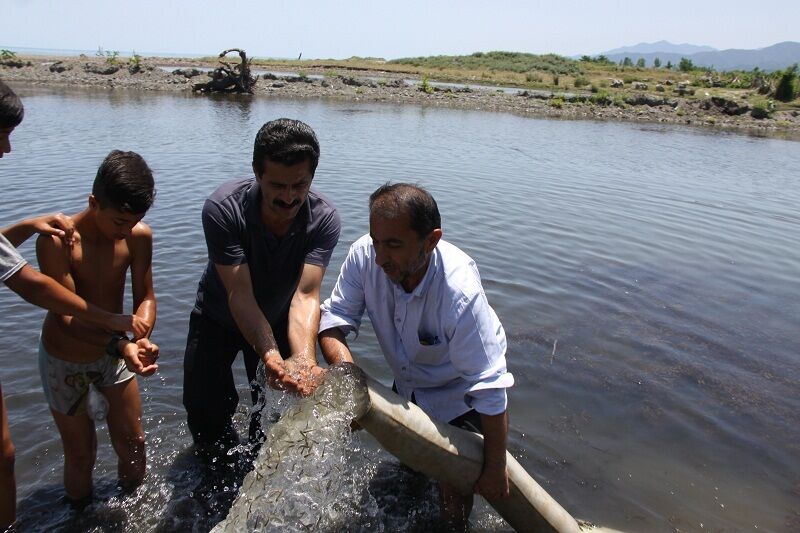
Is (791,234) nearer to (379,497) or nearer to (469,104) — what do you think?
(379,497)

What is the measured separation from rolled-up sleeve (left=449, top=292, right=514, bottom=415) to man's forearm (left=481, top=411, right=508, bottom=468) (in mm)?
54

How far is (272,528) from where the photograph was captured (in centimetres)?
294

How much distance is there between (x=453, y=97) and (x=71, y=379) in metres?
36.3

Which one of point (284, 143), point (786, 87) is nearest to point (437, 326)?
point (284, 143)

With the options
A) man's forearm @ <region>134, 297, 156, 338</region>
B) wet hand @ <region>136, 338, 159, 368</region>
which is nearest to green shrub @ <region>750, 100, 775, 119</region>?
man's forearm @ <region>134, 297, 156, 338</region>

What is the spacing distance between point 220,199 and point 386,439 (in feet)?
4.91

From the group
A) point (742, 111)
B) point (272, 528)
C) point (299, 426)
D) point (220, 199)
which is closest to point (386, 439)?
point (299, 426)

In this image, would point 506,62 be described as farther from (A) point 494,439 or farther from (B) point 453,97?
(A) point 494,439

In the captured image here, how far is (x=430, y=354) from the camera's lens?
3.07 metres

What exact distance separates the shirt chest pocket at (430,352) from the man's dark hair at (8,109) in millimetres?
2072

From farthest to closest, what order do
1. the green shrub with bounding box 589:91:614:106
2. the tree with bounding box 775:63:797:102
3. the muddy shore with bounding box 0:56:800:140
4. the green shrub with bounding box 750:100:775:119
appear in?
1. the tree with bounding box 775:63:797:102
2. the green shrub with bounding box 589:91:614:106
3. the green shrub with bounding box 750:100:775:119
4. the muddy shore with bounding box 0:56:800:140

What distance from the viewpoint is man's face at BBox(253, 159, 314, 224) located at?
2.95 metres

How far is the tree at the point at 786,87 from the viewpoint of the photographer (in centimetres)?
4016

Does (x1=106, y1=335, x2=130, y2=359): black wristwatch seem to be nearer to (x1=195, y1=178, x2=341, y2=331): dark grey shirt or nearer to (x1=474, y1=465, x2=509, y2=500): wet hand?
(x1=195, y1=178, x2=341, y2=331): dark grey shirt
